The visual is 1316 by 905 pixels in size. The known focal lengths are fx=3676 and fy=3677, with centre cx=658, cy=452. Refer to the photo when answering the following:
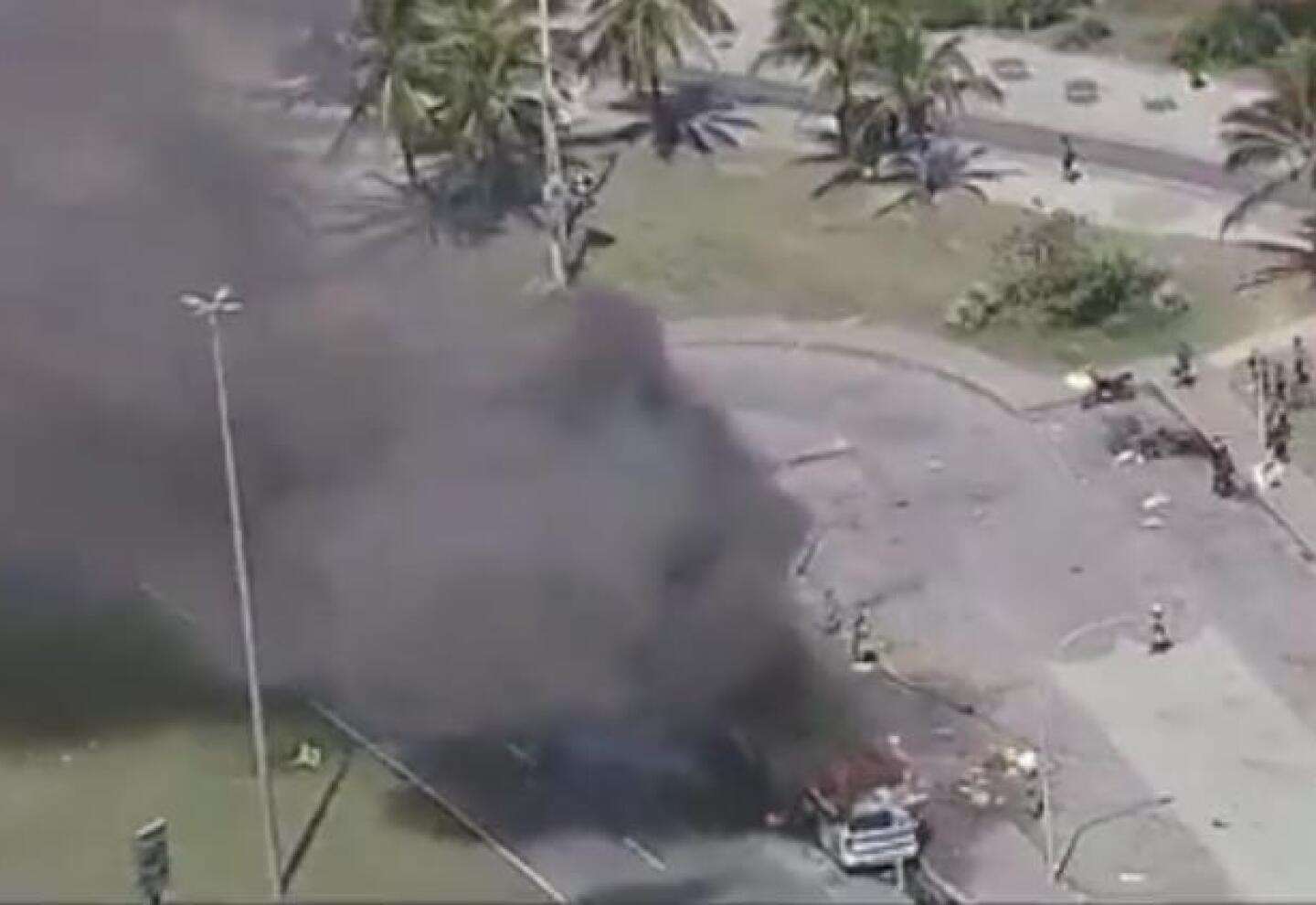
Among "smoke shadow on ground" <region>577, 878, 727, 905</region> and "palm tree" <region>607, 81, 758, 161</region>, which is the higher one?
"smoke shadow on ground" <region>577, 878, 727, 905</region>

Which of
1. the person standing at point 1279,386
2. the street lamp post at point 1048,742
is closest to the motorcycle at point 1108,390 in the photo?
the person standing at point 1279,386

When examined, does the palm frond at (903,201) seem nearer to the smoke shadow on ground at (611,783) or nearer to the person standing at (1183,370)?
the person standing at (1183,370)

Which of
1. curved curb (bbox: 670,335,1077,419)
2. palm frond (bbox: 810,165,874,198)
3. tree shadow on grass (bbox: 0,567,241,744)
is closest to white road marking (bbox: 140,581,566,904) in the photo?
tree shadow on grass (bbox: 0,567,241,744)

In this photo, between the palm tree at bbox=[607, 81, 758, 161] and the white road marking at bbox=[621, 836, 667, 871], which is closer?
the white road marking at bbox=[621, 836, 667, 871]

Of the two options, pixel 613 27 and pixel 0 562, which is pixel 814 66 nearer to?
pixel 613 27

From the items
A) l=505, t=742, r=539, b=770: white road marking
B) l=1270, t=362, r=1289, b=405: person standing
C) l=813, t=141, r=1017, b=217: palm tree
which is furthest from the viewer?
l=813, t=141, r=1017, b=217: palm tree

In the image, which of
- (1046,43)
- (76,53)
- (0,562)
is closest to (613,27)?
(1046,43)

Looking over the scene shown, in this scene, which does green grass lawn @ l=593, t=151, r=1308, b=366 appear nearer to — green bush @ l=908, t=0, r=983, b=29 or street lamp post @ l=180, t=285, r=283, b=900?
green bush @ l=908, t=0, r=983, b=29
